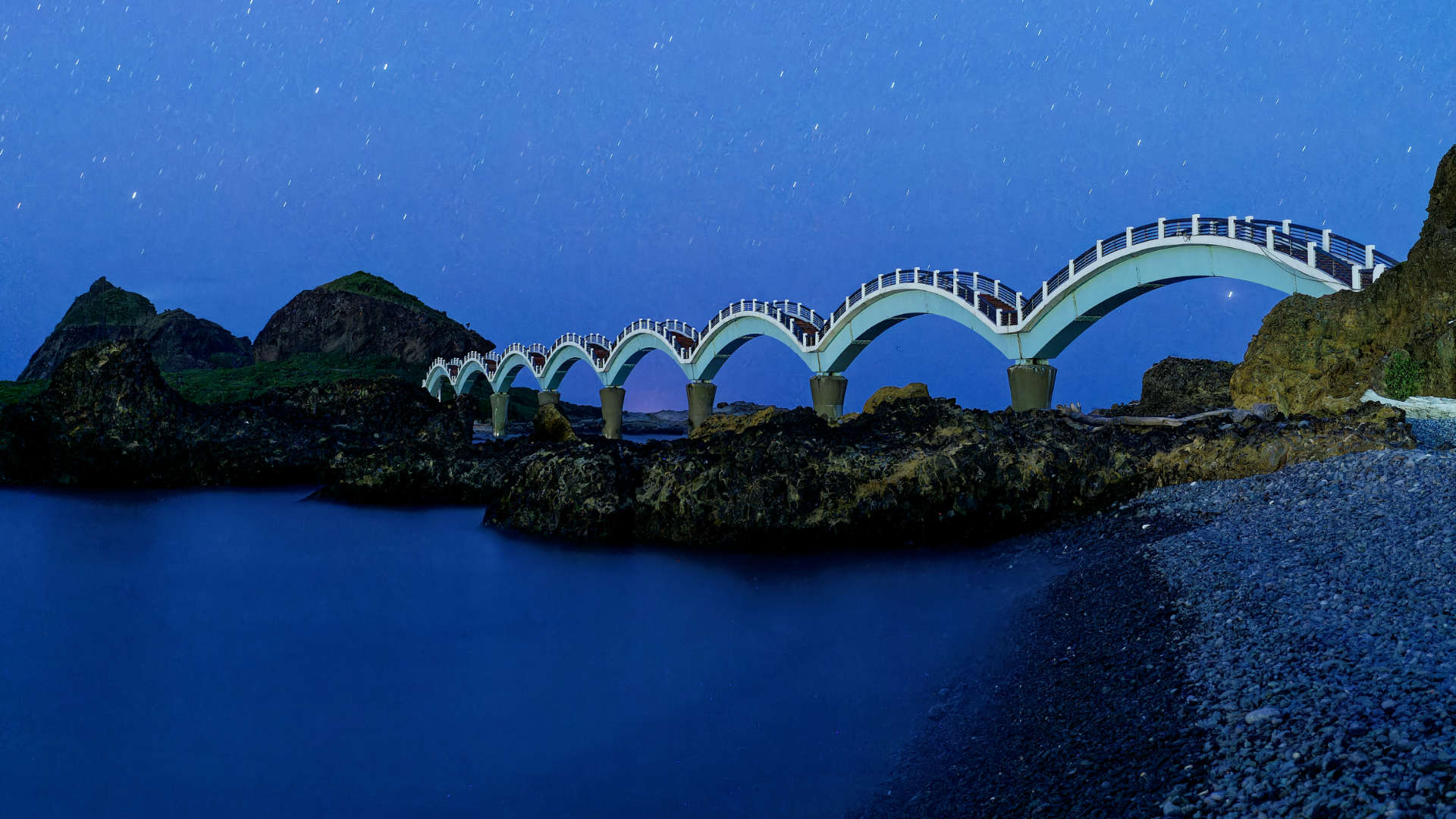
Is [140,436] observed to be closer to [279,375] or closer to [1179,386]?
[1179,386]

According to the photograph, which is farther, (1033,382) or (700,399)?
(700,399)

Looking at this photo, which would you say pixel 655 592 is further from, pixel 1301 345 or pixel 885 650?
pixel 1301 345

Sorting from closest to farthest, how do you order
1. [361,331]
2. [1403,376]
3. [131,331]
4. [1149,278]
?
[1403,376], [1149,278], [361,331], [131,331]

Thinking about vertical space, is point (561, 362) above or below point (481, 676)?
above

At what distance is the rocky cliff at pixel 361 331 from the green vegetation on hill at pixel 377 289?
757 millimetres

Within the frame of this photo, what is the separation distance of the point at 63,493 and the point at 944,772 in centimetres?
2471

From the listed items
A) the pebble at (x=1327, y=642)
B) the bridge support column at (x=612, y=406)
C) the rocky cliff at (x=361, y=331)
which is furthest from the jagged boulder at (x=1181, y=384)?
the rocky cliff at (x=361, y=331)

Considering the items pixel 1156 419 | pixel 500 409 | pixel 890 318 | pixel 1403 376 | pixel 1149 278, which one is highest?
pixel 890 318

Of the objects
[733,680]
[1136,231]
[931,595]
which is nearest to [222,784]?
[733,680]

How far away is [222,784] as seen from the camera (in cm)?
536

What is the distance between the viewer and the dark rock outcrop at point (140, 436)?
71.6ft

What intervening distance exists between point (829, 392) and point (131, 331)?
13114 cm

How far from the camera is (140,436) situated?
21922mm

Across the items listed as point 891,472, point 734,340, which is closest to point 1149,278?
point 891,472
